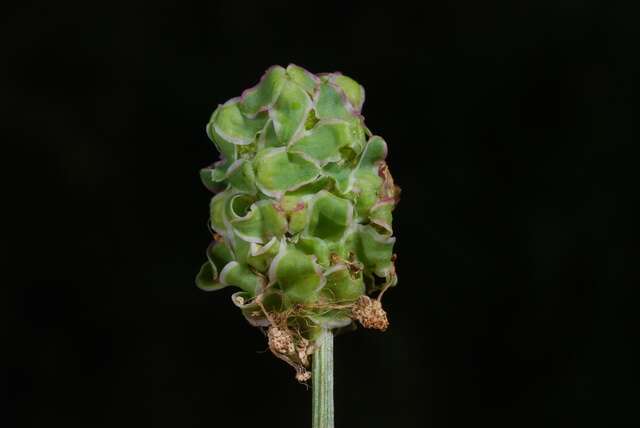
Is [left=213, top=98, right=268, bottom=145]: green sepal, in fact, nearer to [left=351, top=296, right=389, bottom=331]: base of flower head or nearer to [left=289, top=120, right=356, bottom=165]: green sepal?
[left=289, top=120, right=356, bottom=165]: green sepal

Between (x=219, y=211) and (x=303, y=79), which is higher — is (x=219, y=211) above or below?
below

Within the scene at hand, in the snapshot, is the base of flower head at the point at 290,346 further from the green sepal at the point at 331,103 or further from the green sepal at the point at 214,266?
the green sepal at the point at 331,103

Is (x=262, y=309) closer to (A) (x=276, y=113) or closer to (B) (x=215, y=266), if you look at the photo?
(B) (x=215, y=266)

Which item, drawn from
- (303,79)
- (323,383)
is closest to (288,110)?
(303,79)

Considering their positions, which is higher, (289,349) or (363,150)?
(363,150)

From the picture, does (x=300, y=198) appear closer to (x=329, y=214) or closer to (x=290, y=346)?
(x=329, y=214)

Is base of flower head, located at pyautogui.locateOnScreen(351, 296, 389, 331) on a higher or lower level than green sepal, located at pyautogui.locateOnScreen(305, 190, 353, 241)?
lower

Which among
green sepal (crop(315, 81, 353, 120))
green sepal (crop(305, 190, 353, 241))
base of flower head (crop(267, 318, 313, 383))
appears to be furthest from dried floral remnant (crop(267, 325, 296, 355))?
green sepal (crop(315, 81, 353, 120))

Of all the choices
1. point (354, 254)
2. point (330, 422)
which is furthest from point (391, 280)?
point (330, 422)
